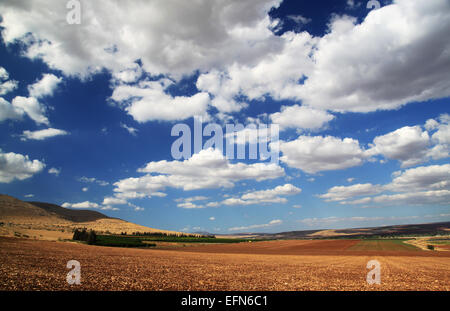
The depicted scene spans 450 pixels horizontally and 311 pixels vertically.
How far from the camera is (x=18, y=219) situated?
131 metres
